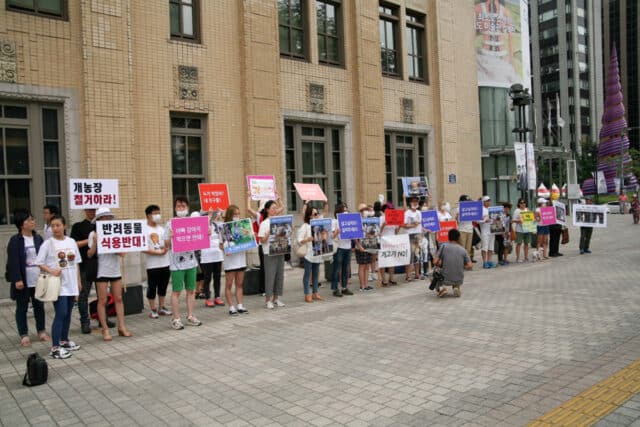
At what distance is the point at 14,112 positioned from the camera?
11836 mm

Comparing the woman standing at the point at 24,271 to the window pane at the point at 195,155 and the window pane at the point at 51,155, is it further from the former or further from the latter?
the window pane at the point at 195,155

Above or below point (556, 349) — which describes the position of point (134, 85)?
above

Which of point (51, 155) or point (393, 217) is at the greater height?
point (51, 155)

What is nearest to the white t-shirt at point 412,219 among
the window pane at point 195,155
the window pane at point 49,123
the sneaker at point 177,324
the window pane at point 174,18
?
the window pane at point 195,155

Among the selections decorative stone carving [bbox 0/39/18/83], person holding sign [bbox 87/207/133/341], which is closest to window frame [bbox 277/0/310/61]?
decorative stone carving [bbox 0/39/18/83]

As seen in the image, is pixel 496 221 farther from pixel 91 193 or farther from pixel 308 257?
pixel 91 193

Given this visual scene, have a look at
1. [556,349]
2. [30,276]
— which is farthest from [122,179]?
[556,349]

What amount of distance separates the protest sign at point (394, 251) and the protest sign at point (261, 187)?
2.92 m

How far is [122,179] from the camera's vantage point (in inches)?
500

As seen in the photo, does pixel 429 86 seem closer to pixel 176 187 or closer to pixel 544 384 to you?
pixel 176 187

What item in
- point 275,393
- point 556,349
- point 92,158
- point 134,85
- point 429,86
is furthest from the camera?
point 429,86

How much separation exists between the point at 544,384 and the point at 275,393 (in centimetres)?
277

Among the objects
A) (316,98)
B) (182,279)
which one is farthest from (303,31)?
(182,279)

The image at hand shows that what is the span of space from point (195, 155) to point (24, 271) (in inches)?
286
